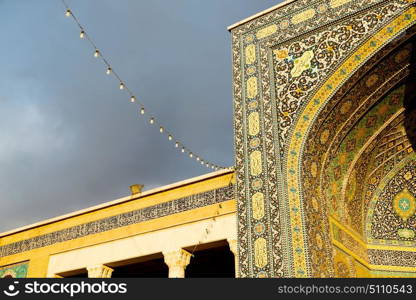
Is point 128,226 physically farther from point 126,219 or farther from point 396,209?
point 396,209

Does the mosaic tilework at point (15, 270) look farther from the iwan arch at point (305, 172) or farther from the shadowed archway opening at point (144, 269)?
the shadowed archway opening at point (144, 269)

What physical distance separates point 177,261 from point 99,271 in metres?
1.36

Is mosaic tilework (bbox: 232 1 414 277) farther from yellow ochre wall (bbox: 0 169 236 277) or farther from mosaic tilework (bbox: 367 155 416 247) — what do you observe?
mosaic tilework (bbox: 367 155 416 247)

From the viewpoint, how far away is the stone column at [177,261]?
652 cm

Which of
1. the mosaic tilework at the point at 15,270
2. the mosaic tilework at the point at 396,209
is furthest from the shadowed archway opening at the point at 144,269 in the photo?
the mosaic tilework at the point at 396,209

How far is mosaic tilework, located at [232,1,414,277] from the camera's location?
5.74m

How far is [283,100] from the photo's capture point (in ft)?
21.3

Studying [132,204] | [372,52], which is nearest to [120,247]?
[132,204]

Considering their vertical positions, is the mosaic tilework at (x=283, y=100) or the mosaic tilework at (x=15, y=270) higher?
the mosaic tilework at (x=283, y=100)

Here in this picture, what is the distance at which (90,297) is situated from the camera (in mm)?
4332

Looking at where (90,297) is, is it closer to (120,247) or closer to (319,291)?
(319,291)

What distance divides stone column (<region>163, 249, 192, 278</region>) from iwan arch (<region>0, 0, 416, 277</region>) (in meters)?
0.01

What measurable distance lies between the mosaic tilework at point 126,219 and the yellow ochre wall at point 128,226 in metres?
0.06

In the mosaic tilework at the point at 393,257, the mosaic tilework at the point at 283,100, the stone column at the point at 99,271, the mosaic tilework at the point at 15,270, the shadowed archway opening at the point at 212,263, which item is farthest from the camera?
the mosaic tilework at the point at 15,270
